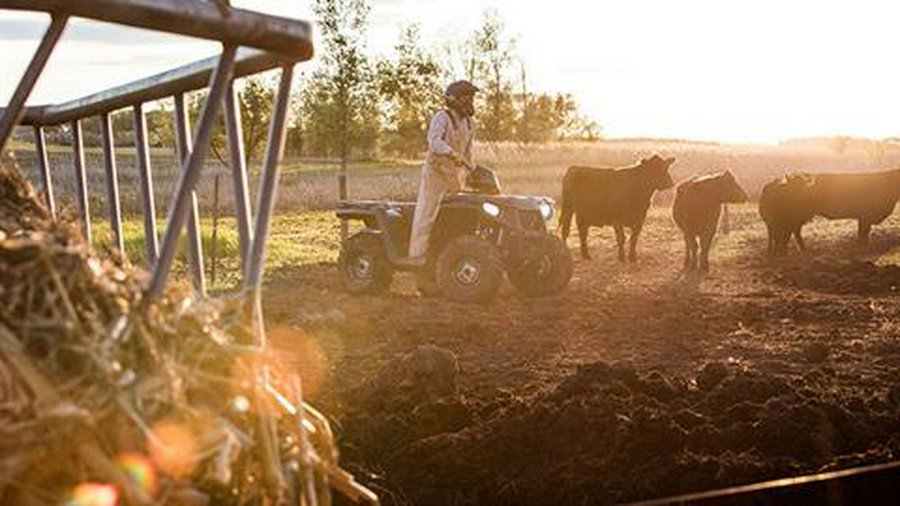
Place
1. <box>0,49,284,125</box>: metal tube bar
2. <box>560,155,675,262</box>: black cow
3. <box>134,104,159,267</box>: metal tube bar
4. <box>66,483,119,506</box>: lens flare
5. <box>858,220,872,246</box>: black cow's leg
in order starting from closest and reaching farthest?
<box>66,483,119,506</box>: lens flare, <box>0,49,284,125</box>: metal tube bar, <box>134,104,159,267</box>: metal tube bar, <box>560,155,675,262</box>: black cow, <box>858,220,872,246</box>: black cow's leg

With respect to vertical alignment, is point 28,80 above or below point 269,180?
above

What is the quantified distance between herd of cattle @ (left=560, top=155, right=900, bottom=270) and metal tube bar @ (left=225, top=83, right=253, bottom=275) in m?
15.1

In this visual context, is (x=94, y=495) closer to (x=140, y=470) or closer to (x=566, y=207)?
(x=140, y=470)

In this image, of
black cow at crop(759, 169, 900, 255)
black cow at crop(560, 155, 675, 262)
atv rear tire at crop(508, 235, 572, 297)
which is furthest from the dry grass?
atv rear tire at crop(508, 235, 572, 297)

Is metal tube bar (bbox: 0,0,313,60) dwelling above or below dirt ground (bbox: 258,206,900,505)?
above

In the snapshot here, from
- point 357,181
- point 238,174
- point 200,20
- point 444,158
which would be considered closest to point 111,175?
point 238,174

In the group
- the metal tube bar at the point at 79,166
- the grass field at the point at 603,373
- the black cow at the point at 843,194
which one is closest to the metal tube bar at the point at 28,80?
the grass field at the point at 603,373

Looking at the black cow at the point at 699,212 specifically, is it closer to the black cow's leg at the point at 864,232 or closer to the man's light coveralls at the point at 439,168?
the black cow's leg at the point at 864,232

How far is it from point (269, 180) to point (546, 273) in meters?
10.6

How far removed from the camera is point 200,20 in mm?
2547

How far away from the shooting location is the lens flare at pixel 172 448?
226 cm

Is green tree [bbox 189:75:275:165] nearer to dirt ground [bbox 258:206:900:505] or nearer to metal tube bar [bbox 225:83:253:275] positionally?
dirt ground [bbox 258:206:900:505]

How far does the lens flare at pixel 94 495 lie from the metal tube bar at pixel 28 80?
1.06 m

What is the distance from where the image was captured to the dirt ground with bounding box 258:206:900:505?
572 cm
